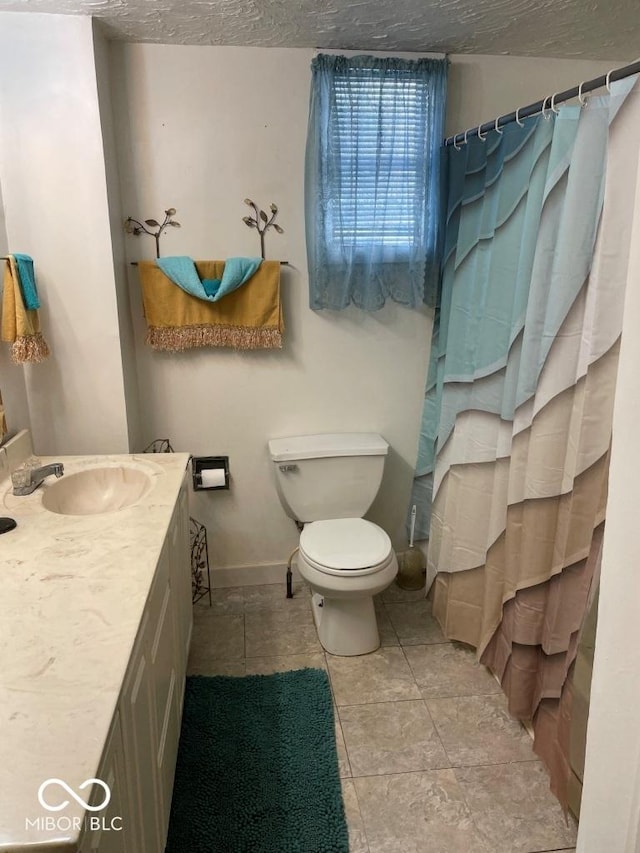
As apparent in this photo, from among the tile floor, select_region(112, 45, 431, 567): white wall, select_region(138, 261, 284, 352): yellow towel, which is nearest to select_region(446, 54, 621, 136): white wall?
select_region(112, 45, 431, 567): white wall

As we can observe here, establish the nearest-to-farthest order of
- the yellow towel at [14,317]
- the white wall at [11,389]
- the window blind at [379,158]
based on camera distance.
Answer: the yellow towel at [14,317], the white wall at [11,389], the window blind at [379,158]

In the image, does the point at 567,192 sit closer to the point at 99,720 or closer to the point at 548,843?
the point at 99,720

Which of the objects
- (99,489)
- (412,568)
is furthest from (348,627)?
(99,489)

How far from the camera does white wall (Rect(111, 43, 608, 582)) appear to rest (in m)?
2.34

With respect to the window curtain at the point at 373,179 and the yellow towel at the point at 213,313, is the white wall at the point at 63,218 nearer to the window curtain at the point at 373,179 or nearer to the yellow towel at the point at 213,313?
the yellow towel at the point at 213,313

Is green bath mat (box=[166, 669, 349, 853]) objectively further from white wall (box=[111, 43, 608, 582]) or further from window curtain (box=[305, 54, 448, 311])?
window curtain (box=[305, 54, 448, 311])

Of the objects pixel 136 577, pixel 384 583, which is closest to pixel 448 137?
pixel 384 583

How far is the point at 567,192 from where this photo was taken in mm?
1607

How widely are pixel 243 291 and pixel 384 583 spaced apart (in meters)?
1.26

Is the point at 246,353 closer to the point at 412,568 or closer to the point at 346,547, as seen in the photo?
the point at 346,547

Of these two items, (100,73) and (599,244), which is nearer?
(599,244)

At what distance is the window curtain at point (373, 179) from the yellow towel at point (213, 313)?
19cm

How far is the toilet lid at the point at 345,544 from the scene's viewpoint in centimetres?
226

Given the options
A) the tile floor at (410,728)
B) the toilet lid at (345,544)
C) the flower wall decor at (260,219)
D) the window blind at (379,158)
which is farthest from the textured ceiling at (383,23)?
the tile floor at (410,728)
